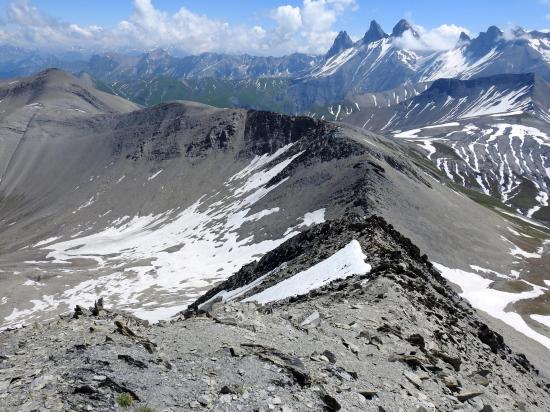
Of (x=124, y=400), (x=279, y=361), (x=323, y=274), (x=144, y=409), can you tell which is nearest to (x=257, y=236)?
(x=323, y=274)

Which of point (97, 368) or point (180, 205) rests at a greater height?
point (97, 368)

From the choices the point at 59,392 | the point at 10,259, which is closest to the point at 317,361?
the point at 59,392

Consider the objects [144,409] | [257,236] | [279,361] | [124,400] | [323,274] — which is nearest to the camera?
[144,409]

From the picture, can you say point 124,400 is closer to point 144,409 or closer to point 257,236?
point 144,409

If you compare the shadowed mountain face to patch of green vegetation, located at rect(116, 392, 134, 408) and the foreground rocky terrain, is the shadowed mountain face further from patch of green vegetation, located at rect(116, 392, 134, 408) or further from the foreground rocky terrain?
patch of green vegetation, located at rect(116, 392, 134, 408)

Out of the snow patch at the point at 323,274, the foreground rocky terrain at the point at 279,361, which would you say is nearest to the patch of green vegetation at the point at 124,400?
the foreground rocky terrain at the point at 279,361

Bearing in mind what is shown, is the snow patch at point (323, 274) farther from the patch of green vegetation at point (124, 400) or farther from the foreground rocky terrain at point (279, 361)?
the patch of green vegetation at point (124, 400)

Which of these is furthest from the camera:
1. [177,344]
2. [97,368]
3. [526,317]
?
[526,317]

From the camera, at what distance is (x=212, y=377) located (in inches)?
592

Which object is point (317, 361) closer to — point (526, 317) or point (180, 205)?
point (526, 317)

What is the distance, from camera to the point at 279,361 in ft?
54.3

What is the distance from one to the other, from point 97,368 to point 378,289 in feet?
58.5

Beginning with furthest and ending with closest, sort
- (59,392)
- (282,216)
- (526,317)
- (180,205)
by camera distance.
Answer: (180,205) → (282,216) → (526,317) → (59,392)

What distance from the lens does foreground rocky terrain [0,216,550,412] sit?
1380 centimetres
